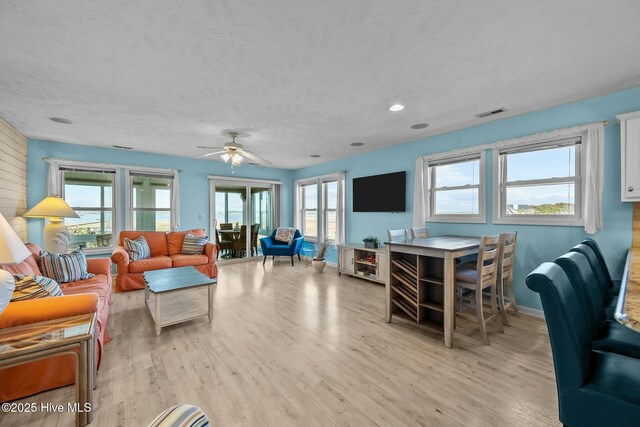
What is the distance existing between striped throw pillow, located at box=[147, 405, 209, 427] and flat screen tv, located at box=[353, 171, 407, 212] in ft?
14.5

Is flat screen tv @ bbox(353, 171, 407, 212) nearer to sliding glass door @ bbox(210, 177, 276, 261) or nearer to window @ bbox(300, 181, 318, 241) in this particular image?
window @ bbox(300, 181, 318, 241)

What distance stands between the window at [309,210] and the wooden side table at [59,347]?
540 centimetres

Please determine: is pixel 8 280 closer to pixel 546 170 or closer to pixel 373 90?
pixel 373 90

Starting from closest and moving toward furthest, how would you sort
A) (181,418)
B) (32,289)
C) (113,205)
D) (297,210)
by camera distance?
(181,418), (32,289), (113,205), (297,210)

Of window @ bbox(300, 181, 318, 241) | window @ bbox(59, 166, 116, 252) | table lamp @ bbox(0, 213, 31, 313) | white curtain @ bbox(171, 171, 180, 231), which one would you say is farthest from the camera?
window @ bbox(300, 181, 318, 241)

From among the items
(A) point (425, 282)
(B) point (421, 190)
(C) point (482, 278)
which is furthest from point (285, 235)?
(C) point (482, 278)

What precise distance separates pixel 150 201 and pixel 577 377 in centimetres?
A: 651

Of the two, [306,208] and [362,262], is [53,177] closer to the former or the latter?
[306,208]

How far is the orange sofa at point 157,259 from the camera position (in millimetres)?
4262

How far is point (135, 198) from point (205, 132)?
2571 mm

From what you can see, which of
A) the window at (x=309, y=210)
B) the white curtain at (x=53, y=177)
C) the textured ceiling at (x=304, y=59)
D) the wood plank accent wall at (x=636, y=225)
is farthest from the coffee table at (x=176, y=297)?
the wood plank accent wall at (x=636, y=225)

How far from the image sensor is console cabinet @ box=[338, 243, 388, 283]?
15.1 ft

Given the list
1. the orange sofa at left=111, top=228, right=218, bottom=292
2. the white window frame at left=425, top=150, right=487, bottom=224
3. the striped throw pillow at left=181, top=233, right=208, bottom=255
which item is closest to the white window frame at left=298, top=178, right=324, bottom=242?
the orange sofa at left=111, top=228, right=218, bottom=292

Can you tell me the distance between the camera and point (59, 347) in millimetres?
1488
